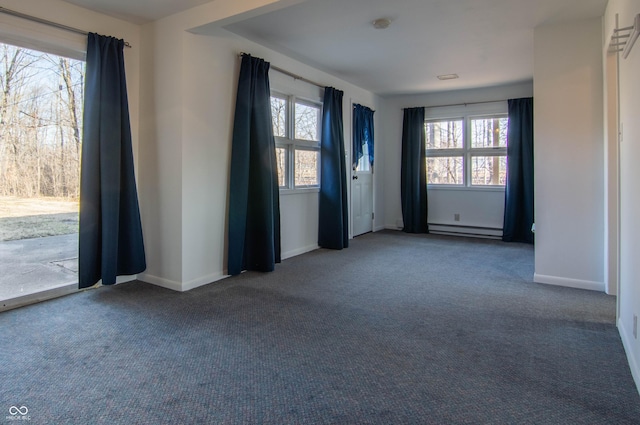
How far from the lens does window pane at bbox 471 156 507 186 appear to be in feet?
20.9

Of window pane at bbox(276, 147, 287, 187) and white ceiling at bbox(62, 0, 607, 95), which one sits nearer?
white ceiling at bbox(62, 0, 607, 95)

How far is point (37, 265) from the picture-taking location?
3.20m

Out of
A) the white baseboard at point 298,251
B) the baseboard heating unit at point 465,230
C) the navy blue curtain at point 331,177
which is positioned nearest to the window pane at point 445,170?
the baseboard heating unit at point 465,230

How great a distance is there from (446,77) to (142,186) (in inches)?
170

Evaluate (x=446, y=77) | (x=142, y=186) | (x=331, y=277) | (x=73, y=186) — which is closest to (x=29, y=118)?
(x=73, y=186)

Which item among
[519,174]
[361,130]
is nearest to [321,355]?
[361,130]

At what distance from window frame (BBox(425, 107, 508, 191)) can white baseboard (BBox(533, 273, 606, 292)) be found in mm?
2862

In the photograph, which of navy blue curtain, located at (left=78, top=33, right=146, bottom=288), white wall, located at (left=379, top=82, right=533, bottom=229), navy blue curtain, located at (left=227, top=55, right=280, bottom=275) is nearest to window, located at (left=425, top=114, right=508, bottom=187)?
white wall, located at (left=379, top=82, right=533, bottom=229)

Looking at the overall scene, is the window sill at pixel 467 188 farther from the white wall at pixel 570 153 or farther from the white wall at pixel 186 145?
the white wall at pixel 186 145

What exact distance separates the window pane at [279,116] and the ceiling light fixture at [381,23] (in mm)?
1513

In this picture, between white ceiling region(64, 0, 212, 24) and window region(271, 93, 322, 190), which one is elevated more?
white ceiling region(64, 0, 212, 24)

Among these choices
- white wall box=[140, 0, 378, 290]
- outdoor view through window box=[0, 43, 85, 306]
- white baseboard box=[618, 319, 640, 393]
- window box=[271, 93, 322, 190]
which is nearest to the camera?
white baseboard box=[618, 319, 640, 393]

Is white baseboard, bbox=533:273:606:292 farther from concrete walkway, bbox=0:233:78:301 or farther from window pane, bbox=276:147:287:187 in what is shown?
concrete walkway, bbox=0:233:78:301

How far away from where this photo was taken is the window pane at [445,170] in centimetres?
673
